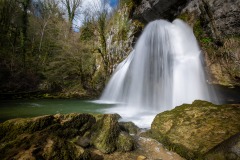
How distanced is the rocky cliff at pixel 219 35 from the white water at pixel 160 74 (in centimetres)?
59

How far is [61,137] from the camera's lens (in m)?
4.17

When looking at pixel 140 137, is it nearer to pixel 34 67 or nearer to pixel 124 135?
pixel 124 135

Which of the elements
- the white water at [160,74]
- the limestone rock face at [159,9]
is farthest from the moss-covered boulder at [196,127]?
the limestone rock face at [159,9]

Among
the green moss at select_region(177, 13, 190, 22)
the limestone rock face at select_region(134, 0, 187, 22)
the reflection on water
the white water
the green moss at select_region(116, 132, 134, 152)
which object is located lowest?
the green moss at select_region(116, 132, 134, 152)

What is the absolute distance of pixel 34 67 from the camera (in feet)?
52.9

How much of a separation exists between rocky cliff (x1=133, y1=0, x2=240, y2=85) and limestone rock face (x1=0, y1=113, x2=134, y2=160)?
712cm

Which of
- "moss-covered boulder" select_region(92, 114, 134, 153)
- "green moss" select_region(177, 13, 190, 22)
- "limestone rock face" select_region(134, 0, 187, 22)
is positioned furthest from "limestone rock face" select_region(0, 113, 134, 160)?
"limestone rock face" select_region(134, 0, 187, 22)

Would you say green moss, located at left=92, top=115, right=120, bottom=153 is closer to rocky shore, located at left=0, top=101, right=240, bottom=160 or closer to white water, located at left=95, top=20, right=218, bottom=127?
rocky shore, located at left=0, top=101, right=240, bottom=160

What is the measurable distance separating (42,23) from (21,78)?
325 inches

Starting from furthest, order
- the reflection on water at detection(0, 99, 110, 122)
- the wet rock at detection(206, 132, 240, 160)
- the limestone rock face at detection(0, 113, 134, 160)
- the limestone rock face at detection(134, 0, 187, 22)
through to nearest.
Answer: the limestone rock face at detection(134, 0, 187, 22) < the reflection on water at detection(0, 99, 110, 122) < the wet rock at detection(206, 132, 240, 160) < the limestone rock face at detection(0, 113, 134, 160)

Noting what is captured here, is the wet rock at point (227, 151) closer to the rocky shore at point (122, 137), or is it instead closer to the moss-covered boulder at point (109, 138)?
the rocky shore at point (122, 137)

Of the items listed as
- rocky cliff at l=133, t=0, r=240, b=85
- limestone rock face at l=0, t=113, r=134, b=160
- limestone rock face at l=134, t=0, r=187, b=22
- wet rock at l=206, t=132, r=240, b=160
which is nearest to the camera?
limestone rock face at l=0, t=113, r=134, b=160

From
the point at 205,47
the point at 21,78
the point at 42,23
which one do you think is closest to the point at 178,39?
the point at 205,47

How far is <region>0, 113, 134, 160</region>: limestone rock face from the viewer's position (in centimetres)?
317
